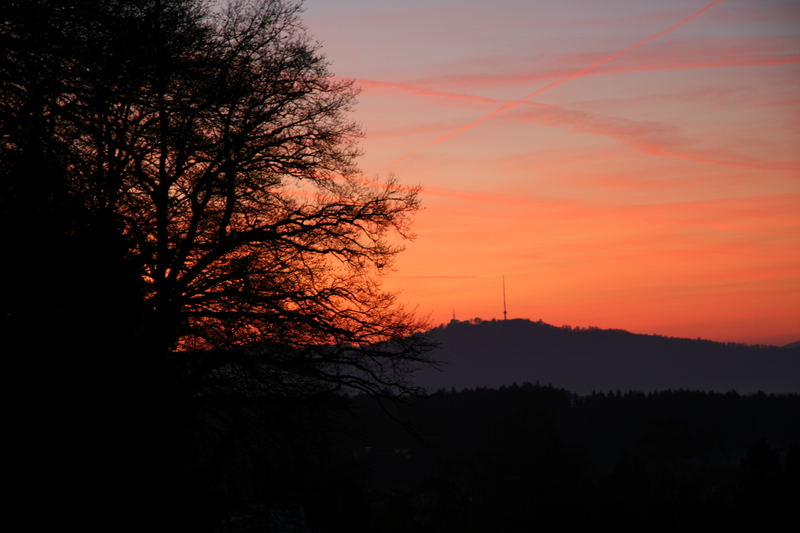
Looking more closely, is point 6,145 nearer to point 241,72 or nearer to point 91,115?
point 91,115

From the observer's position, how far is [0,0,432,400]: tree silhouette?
9.65 meters

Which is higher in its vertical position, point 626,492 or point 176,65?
point 176,65

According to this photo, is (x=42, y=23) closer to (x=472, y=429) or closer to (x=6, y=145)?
(x=6, y=145)

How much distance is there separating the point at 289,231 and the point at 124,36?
4950 mm

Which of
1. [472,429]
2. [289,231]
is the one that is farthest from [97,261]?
[472,429]

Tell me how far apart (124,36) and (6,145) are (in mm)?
1777

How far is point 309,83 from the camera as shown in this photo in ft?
47.7

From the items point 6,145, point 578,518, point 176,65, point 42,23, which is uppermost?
point 176,65

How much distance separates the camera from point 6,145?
9.35m

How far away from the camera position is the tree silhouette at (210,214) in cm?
965

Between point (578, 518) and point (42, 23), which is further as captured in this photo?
point (578, 518)

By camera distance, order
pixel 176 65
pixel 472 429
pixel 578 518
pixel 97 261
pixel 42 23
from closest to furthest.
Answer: pixel 42 23 → pixel 97 261 → pixel 176 65 → pixel 578 518 → pixel 472 429

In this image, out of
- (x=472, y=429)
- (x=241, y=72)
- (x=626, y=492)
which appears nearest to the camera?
(x=241, y=72)

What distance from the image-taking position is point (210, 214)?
13.4 m
